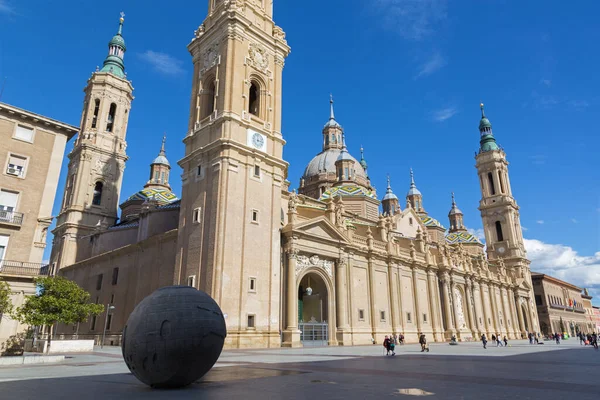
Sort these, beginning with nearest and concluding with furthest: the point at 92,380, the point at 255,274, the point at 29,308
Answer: the point at 92,380, the point at 29,308, the point at 255,274

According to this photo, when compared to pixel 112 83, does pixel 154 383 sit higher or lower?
lower

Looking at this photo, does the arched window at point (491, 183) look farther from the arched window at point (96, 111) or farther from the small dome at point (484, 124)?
the arched window at point (96, 111)

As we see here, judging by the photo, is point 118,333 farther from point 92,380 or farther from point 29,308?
point 92,380

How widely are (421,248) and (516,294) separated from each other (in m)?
32.6

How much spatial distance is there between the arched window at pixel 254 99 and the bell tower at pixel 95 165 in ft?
89.8

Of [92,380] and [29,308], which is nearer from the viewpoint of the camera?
[92,380]

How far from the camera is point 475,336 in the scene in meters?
54.8

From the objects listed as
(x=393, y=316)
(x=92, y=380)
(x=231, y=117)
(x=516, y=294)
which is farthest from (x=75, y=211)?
(x=516, y=294)

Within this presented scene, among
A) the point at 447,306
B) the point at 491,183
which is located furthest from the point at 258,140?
the point at 491,183

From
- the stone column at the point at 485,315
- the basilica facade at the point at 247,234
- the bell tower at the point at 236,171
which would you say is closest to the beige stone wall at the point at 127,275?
the basilica facade at the point at 247,234

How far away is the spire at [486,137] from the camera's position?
84.2m

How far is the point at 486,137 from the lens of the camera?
284ft

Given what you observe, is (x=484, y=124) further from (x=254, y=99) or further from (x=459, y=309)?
(x=254, y=99)

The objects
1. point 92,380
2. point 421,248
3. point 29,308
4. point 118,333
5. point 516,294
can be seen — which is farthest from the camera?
point 516,294
